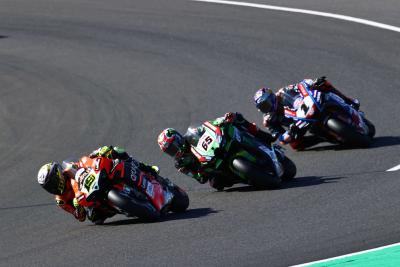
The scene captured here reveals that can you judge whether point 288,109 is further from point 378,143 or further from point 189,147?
point 189,147

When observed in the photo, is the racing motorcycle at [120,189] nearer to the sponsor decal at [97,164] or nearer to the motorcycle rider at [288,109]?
the sponsor decal at [97,164]

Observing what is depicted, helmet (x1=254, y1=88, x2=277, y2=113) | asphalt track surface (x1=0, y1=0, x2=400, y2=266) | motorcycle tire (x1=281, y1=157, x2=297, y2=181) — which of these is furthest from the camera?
helmet (x1=254, y1=88, x2=277, y2=113)

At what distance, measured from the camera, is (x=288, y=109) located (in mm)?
15797

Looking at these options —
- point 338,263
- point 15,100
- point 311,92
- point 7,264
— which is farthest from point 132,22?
point 338,263

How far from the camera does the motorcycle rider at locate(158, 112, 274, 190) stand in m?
13.0

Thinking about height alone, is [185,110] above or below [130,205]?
below

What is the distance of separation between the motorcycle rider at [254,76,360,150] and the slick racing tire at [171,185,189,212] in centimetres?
218

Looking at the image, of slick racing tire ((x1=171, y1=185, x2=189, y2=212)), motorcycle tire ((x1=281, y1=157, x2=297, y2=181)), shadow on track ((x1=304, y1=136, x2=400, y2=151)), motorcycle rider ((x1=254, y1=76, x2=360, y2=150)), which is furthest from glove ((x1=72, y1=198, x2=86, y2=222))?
shadow on track ((x1=304, y1=136, x2=400, y2=151))

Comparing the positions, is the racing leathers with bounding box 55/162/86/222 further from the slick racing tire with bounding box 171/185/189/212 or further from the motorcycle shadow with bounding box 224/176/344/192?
the motorcycle shadow with bounding box 224/176/344/192

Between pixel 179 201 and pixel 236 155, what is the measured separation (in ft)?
3.59

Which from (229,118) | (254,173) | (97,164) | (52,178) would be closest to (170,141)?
(229,118)

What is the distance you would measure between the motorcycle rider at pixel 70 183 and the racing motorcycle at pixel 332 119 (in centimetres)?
354

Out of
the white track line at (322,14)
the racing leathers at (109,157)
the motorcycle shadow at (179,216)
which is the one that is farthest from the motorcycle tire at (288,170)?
the white track line at (322,14)

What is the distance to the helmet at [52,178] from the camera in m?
12.4
